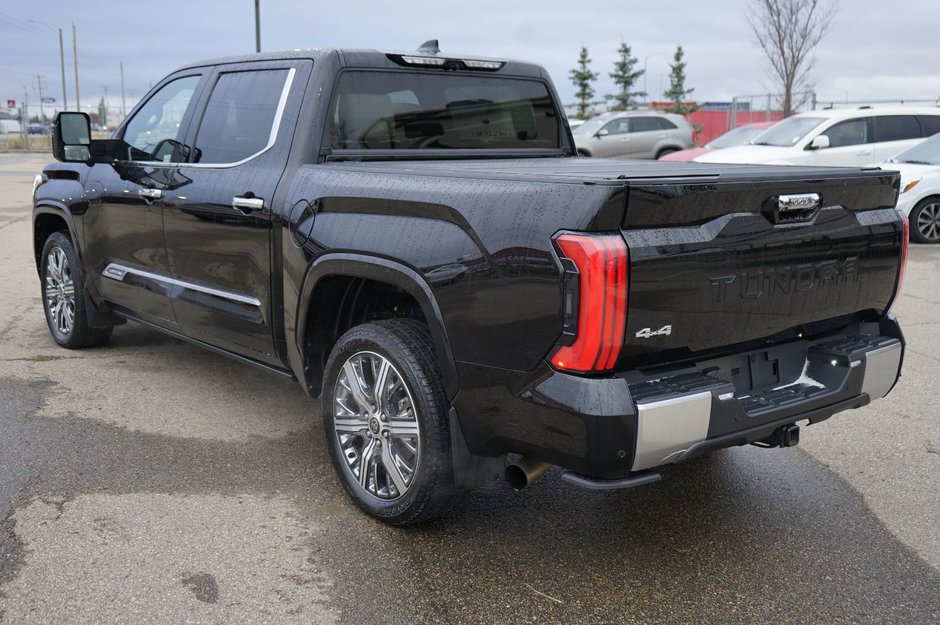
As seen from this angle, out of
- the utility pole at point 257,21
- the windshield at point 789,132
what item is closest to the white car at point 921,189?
the windshield at point 789,132

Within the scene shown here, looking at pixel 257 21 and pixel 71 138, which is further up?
pixel 257 21

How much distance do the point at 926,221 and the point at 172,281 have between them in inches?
424

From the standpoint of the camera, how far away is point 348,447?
3.74 meters

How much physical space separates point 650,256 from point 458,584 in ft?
4.34

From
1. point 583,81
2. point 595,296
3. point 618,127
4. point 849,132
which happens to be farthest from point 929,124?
point 583,81

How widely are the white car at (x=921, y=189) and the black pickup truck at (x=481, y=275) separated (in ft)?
28.5

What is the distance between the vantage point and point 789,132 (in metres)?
15.5

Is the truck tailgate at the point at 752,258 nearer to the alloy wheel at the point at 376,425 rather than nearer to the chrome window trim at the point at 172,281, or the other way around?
the alloy wheel at the point at 376,425

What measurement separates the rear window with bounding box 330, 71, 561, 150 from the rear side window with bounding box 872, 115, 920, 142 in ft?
37.9

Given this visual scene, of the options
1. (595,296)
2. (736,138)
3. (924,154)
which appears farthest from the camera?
(736,138)

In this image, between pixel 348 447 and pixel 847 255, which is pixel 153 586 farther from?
pixel 847 255

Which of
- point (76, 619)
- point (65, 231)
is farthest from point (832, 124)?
point (76, 619)

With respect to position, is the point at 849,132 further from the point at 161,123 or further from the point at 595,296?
the point at 595,296

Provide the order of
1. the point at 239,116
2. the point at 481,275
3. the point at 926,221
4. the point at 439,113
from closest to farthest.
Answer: the point at 481,275
the point at 239,116
the point at 439,113
the point at 926,221
